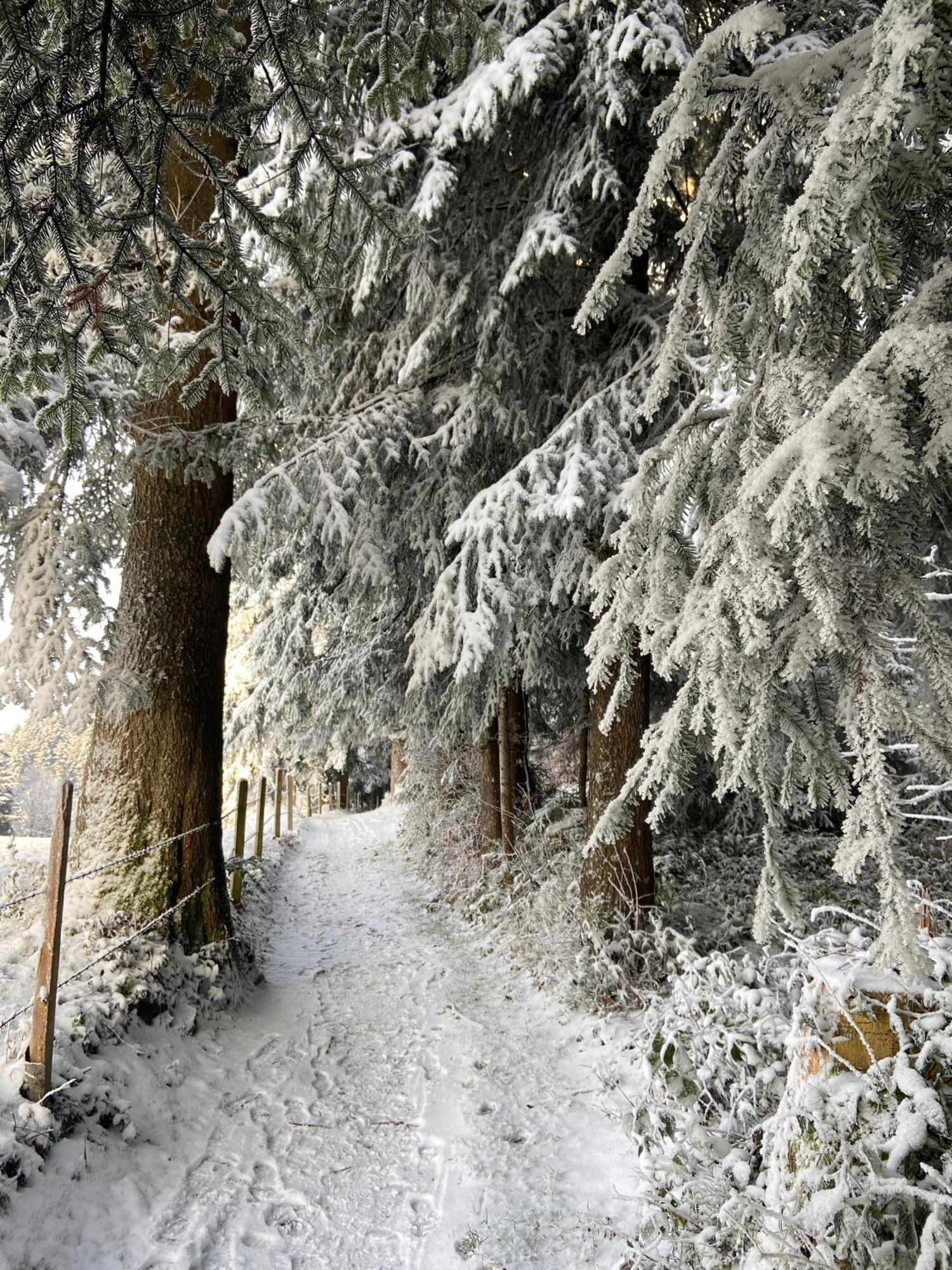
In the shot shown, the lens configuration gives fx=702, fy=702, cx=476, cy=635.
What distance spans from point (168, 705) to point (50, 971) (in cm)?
236

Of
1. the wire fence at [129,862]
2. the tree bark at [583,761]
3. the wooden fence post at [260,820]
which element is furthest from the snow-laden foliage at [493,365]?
the wooden fence post at [260,820]

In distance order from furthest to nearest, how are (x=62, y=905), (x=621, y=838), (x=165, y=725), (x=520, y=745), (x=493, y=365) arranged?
(x=520, y=745) → (x=493, y=365) → (x=621, y=838) → (x=165, y=725) → (x=62, y=905)

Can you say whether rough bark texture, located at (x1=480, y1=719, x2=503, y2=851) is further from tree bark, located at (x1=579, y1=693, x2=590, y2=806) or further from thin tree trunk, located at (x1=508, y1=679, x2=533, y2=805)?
tree bark, located at (x1=579, y1=693, x2=590, y2=806)

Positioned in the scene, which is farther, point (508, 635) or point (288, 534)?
point (288, 534)

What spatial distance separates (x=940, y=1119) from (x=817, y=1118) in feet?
1.10

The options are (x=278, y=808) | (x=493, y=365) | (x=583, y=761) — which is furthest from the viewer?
(x=278, y=808)

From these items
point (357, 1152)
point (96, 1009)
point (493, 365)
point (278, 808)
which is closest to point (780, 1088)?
point (357, 1152)

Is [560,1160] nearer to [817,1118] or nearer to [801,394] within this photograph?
[817,1118]

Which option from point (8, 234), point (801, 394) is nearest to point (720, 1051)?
point (801, 394)

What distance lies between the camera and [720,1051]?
124 inches

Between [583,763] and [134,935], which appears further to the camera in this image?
[583,763]

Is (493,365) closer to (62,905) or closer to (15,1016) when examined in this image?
(62,905)

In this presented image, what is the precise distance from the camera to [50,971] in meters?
3.18

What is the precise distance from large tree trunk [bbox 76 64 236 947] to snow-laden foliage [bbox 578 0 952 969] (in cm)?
373
